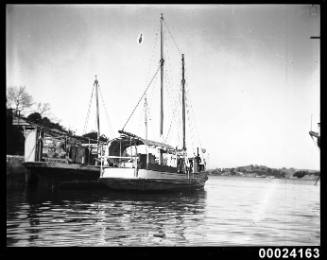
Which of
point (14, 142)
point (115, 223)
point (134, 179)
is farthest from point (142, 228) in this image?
point (14, 142)

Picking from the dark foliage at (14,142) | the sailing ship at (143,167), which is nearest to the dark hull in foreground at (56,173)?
the sailing ship at (143,167)

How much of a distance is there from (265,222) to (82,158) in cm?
2665

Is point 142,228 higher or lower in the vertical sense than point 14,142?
lower

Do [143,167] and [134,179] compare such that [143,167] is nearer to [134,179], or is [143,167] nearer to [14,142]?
[134,179]

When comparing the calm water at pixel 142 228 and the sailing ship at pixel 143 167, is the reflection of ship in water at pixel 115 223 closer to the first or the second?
the calm water at pixel 142 228

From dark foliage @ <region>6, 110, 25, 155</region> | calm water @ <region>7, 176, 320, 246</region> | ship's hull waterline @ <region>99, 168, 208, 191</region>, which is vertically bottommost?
calm water @ <region>7, 176, 320, 246</region>

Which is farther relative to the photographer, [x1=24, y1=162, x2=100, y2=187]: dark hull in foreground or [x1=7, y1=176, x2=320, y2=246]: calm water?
[x1=24, y1=162, x2=100, y2=187]: dark hull in foreground

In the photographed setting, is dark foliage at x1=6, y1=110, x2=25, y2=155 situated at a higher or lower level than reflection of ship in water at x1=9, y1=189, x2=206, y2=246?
higher

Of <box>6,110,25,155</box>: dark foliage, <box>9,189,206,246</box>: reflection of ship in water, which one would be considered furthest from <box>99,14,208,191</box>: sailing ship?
<box>6,110,25,155</box>: dark foliage

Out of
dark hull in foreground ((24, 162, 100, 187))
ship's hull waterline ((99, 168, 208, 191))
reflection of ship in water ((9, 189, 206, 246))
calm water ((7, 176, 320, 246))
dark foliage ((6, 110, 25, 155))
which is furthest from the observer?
dark foliage ((6, 110, 25, 155))

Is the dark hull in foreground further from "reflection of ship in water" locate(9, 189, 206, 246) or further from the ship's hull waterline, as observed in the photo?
"reflection of ship in water" locate(9, 189, 206, 246)

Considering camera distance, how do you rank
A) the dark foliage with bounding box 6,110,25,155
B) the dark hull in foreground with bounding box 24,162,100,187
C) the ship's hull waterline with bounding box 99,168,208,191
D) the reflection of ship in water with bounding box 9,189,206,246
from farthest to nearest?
the dark foliage with bounding box 6,110,25,155
the dark hull in foreground with bounding box 24,162,100,187
the ship's hull waterline with bounding box 99,168,208,191
the reflection of ship in water with bounding box 9,189,206,246

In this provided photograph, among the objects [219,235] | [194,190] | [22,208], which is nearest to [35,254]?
[219,235]

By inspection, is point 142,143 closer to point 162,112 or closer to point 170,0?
point 162,112
